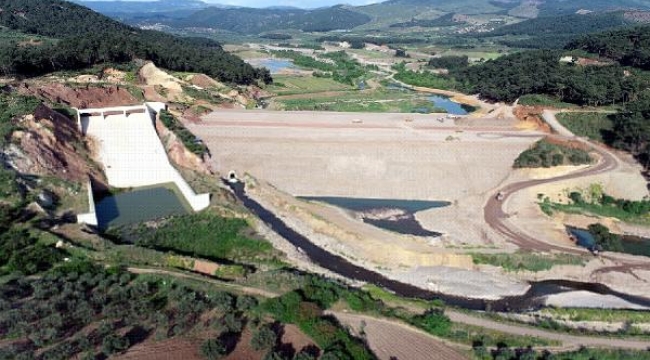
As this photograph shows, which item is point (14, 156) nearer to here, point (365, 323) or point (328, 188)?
point (328, 188)

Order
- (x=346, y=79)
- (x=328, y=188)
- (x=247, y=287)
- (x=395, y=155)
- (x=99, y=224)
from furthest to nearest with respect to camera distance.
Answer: (x=346, y=79) → (x=395, y=155) → (x=328, y=188) → (x=99, y=224) → (x=247, y=287)

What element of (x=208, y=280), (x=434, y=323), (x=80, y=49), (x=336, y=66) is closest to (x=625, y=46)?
(x=336, y=66)

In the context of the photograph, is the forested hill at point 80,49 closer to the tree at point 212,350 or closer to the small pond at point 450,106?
the small pond at point 450,106

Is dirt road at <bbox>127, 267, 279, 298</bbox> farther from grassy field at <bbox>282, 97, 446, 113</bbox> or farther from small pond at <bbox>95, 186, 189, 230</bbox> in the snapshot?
grassy field at <bbox>282, 97, 446, 113</bbox>

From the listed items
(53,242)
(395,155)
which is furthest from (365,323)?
(395,155)

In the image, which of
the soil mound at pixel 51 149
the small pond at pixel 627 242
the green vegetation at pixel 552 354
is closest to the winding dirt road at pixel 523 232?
the small pond at pixel 627 242

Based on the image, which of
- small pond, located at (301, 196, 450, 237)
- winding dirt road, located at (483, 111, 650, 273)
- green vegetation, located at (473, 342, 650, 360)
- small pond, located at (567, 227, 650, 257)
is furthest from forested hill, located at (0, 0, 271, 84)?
small pond, located at (567, 227, 650, 257)
